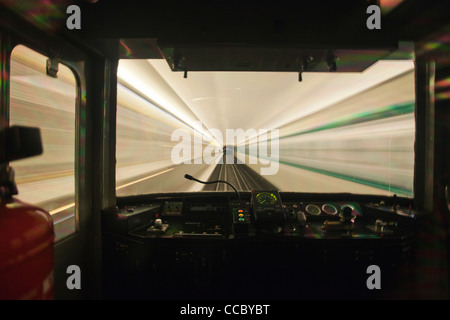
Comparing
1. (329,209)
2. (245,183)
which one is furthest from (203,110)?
(329,209)

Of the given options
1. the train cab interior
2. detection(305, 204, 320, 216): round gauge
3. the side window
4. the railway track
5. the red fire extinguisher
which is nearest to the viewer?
the red fire extinguisher

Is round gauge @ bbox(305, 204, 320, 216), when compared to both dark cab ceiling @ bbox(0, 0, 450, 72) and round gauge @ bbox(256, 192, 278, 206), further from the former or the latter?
dark cab ceiling @ bbox(0, 0, 450, 72)

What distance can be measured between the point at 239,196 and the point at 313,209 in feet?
2.97

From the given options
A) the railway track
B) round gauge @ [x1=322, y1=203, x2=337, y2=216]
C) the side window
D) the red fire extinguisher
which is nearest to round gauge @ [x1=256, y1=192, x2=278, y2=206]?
the railway track

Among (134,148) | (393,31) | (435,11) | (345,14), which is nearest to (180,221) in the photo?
(134,148)

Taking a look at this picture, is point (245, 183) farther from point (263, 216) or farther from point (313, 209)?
point (263, 216)

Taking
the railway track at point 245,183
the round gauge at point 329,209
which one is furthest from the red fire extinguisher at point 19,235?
the round gauge at point 329,209

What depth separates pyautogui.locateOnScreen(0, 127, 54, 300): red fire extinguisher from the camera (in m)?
1.03

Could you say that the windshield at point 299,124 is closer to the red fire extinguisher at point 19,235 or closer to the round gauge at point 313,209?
the round gauge at point 313,209

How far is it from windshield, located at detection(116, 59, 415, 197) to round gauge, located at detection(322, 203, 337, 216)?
33cm

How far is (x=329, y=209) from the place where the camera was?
2.45 metres

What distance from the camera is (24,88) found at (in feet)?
5.13

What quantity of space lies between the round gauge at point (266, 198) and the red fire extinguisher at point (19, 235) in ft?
5.80

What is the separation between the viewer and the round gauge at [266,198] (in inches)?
85.8
